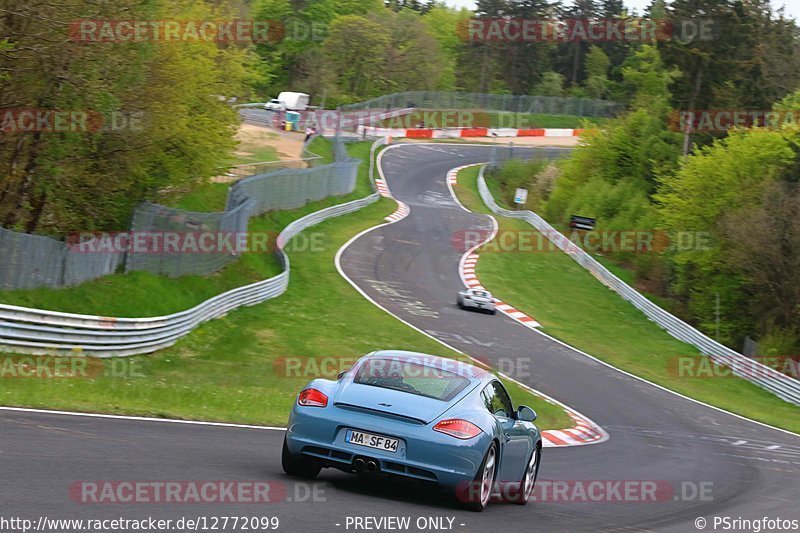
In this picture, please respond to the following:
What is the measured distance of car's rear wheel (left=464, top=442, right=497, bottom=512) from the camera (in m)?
8.68

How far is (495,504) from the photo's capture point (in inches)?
390

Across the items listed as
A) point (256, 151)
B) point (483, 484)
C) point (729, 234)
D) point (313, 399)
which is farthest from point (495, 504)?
point (256, 151)

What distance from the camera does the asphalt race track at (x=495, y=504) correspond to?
756cm

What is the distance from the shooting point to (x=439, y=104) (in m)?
93.7

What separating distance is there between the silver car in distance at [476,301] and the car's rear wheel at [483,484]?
24.9m

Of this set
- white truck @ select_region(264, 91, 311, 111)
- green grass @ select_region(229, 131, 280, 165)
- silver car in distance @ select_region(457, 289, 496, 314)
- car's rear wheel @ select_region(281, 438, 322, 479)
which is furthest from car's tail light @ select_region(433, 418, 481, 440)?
white truck @ select_region(264, 91, 311, 111)

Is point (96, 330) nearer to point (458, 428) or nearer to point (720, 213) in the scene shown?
point (458, 428)

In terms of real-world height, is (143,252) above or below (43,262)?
below

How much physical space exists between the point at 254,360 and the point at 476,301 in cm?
1225

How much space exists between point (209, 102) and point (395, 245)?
14.1 metres

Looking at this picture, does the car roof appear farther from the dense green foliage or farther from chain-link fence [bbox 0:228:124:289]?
the dense green foliage

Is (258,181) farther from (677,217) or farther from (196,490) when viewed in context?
(196,490)

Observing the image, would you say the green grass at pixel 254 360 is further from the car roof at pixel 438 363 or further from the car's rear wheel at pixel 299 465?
the car roof at pixel 438 363

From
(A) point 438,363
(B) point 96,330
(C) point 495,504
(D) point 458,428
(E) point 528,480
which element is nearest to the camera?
(D) point 458,428
